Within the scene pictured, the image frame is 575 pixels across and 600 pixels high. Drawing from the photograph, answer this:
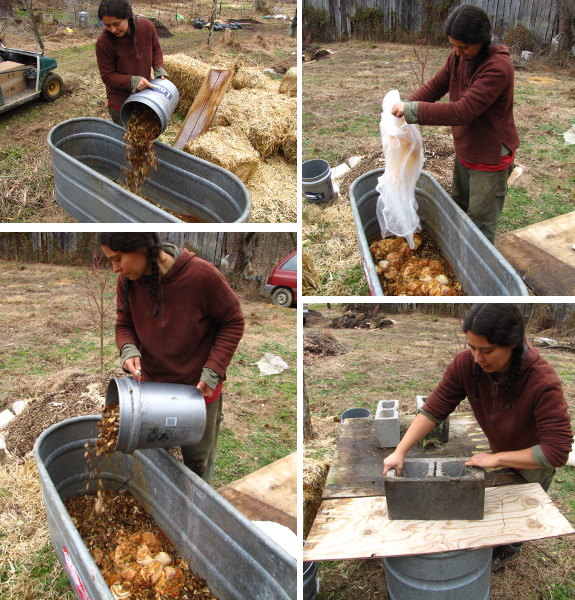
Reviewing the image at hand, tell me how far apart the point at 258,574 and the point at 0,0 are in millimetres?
11938

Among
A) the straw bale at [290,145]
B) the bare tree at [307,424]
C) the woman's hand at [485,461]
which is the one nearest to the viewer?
the woman's hand at [485,461]

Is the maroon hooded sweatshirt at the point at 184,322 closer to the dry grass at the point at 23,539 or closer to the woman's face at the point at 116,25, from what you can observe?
the dry grass at the point at 23,539

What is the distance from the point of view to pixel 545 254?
3867 mm

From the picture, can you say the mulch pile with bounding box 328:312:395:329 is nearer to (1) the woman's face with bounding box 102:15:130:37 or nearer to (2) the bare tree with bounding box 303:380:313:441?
(2) the bare tree with bounding box 303:380:313:441

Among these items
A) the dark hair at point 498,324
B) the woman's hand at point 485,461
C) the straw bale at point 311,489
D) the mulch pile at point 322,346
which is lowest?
the mulch pile at point 322,346

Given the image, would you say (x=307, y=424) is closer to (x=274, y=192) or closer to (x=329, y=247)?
(x=329, y=247)

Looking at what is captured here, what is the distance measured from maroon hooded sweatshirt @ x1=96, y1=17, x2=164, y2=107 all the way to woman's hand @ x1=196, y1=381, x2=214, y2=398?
2.50 meters

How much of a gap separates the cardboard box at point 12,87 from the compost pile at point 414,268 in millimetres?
5619

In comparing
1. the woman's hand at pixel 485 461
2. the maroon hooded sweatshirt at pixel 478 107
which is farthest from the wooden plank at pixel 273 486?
the maroon hooded sweatshirt at pixel 478 107

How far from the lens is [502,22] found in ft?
29.3

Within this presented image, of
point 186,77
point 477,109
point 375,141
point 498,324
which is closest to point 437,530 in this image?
point 498,324

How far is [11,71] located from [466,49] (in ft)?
20.7

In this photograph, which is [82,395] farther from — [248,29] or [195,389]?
[248,29]

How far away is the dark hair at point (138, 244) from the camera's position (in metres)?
2.42
